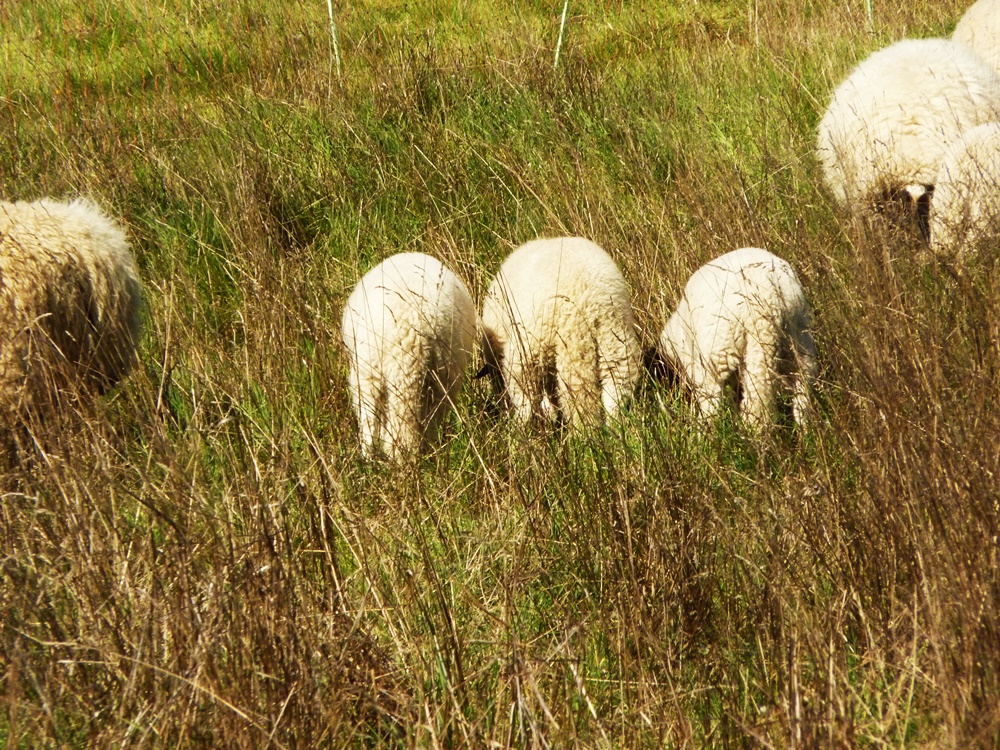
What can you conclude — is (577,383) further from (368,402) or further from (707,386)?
(368,402)

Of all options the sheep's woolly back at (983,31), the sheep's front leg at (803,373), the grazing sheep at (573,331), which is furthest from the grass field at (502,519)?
the sheep's woolly back at (983,31)

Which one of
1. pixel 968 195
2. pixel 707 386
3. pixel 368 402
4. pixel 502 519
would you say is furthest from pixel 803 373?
pixel 368 402

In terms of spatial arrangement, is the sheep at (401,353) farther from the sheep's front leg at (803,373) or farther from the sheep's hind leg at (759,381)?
the sheep's front leg at (803,373)

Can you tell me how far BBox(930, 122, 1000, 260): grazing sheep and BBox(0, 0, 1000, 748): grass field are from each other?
144 mm

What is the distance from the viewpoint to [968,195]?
3.92m

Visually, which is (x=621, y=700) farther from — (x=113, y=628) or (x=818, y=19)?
(x=818, y=19)

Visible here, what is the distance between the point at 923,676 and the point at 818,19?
764 cm

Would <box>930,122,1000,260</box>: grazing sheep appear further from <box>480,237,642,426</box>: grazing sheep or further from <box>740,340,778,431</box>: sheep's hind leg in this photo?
<box>480,237,642,426</box>: grazing sheep

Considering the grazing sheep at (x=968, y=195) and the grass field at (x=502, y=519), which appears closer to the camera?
the grass field at (x=502, y=519)

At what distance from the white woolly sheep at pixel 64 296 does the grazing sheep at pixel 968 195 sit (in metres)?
3.09

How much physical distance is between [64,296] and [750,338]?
2.51 m

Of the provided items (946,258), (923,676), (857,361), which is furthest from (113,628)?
(946,258)

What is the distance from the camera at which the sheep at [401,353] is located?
142 inches

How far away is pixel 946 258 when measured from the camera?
11.5ft
